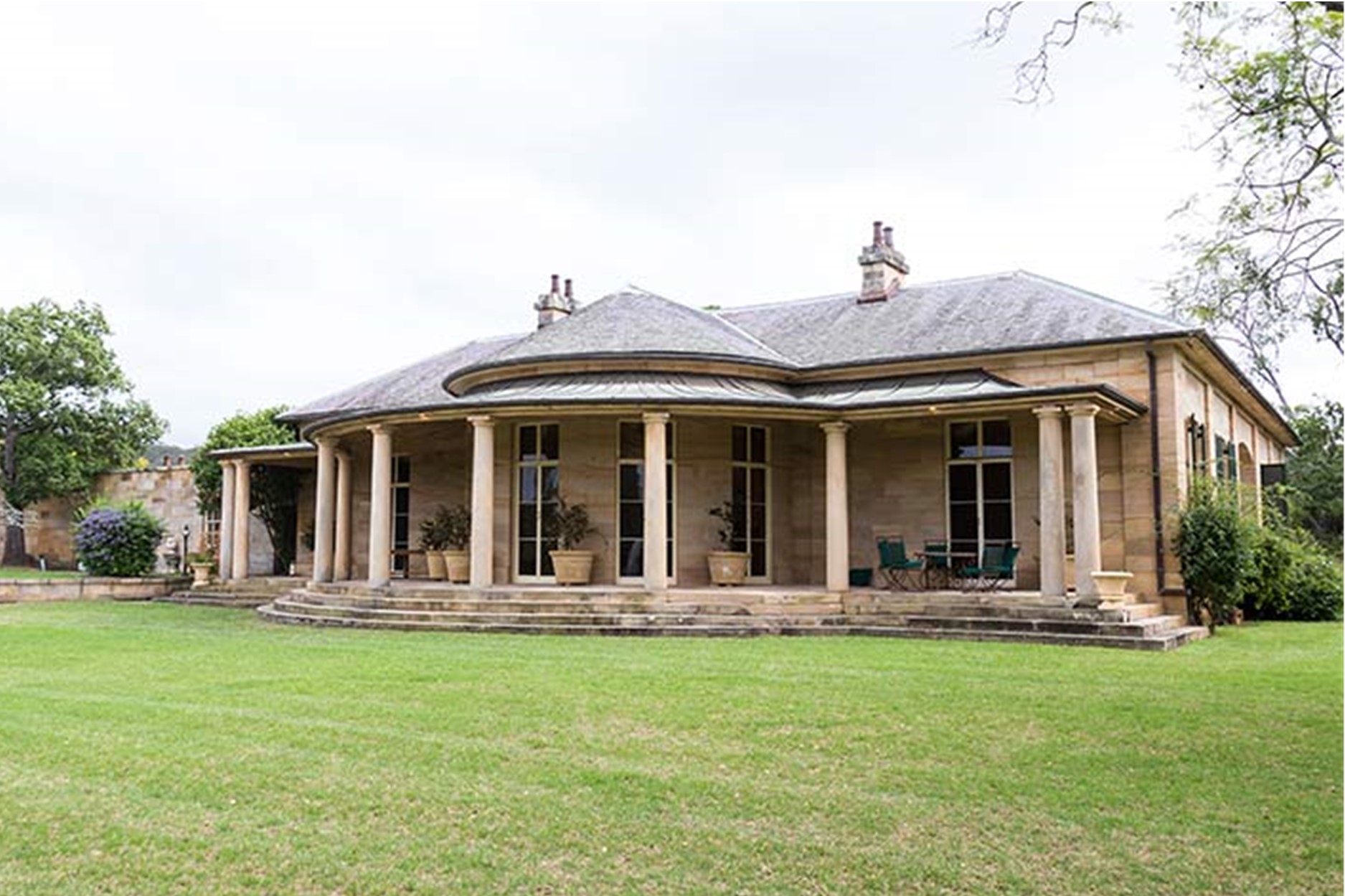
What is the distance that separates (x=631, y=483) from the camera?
618 inches

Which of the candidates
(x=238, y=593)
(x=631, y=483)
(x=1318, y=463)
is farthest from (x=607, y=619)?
(x=1318, y=463)

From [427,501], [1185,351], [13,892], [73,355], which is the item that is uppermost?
[73,355]

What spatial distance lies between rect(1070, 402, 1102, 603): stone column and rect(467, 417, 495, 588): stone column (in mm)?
7454

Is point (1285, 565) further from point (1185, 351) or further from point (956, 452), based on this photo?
point (956, 452)

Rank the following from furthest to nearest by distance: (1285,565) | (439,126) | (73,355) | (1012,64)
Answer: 1. (73,355)
2. (1285,565)
3. (439,126)
4. (1012,64)

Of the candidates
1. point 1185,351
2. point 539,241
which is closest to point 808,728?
point 1185,351

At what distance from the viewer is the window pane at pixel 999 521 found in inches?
607

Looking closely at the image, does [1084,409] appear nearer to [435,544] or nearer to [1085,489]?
[1085,489]

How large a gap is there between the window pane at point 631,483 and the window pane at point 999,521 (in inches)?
197

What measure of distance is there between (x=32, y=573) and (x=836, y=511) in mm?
21413

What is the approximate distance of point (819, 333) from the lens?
733 inches

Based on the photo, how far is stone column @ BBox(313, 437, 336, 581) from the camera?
56.0 ft

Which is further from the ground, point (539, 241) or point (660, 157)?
point (539, 241)

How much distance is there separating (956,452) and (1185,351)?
3458mm
